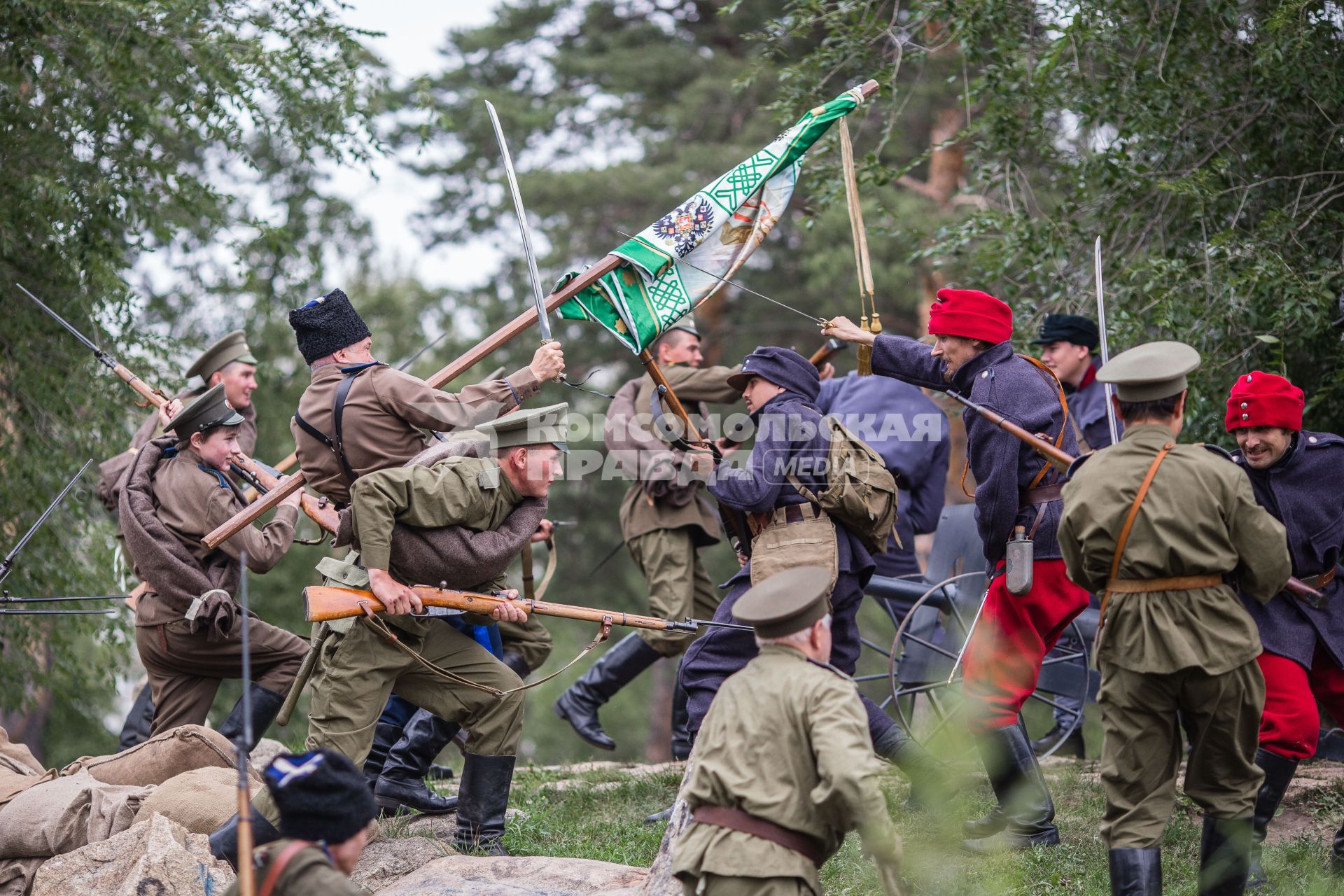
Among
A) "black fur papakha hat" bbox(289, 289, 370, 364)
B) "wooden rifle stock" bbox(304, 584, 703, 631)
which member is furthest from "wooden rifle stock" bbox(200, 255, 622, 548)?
"wooden rifle stock" bbox(304, 584, 703, 631)

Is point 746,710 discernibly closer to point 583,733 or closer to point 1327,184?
point 583,733

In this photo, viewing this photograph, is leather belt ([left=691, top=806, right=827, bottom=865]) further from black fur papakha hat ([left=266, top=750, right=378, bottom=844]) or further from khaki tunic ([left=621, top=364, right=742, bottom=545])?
khaki tunic ([left=621, top=364, right=742, bottom=545])

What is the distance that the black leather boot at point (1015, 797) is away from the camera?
216 inches

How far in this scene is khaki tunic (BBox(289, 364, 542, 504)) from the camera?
5699 millimetres

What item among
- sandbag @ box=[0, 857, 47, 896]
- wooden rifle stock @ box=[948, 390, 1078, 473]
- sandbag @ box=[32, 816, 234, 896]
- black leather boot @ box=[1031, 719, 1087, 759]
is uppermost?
wooden rifle stock @ box=[948, 390, 1078, 473]

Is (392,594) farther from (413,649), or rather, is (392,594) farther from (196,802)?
(196,802)

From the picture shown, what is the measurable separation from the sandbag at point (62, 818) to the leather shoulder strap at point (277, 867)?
2607 millimetres

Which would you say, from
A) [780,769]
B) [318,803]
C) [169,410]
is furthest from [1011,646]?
[169,410]

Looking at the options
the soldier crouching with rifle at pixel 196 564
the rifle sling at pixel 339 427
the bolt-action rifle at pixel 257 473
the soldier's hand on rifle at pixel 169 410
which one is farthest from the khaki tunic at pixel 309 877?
the soldier's hand on rifle at pixel 169 410

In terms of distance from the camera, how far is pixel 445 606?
5555 millimetres

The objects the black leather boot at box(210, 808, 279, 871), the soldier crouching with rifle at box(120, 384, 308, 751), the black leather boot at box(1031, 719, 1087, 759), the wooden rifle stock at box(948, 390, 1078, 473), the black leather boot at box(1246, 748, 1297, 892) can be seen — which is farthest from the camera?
the black leather boot at box(1031, 719, 1087, 759)

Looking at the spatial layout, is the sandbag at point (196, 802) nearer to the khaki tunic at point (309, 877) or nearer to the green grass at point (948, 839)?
the green grass at point (948, 839)

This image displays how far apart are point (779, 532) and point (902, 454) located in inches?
92.1

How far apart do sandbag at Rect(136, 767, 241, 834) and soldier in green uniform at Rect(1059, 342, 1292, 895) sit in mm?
Result: 3402
